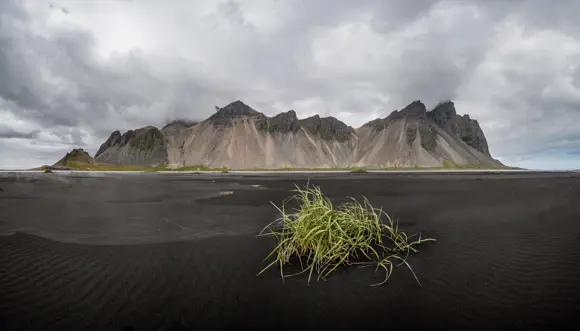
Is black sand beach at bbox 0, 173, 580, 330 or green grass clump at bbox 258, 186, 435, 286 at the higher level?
green grass clump at bbox 258, 186, 435, 286

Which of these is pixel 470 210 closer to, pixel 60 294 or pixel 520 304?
pixel 520 304

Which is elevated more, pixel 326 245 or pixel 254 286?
pixel 326 245

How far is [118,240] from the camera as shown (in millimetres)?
13305

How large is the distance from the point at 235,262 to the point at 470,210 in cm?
1915

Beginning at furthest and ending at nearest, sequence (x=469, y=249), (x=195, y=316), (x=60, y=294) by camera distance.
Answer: (x=469, y=249) → (x=60, y=294) → (x=195, y=316)

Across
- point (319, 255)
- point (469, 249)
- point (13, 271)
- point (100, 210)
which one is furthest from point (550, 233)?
point (100, 210)

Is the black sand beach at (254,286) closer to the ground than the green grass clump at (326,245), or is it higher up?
closer to the ground

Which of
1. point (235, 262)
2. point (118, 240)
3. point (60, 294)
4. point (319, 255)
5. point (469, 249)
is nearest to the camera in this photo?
point (60, 294)

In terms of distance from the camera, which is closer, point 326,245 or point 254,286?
point 254,286

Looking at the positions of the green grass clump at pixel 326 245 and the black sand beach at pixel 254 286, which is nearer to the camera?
the black sand beach at pixel 254 286

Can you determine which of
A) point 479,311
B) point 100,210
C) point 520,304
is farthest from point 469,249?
point 100,210

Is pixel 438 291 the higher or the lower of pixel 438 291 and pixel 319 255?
the lower

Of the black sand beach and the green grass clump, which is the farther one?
the green grass clump

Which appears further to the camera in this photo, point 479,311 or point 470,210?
point 470,210
